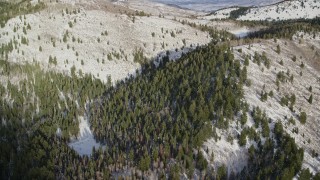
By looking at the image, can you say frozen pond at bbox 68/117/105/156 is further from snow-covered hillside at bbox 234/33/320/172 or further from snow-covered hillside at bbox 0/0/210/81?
snow-covered hillside at bbox 234/33/320/172

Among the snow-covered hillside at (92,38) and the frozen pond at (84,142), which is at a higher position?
the snow-covered hillside at (92,38)

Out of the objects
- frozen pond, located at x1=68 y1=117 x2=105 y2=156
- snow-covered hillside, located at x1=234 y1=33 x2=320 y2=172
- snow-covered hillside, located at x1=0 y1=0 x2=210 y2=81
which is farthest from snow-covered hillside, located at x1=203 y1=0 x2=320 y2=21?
frozen pond, located at x1=68 y1=117 x2=105 y2=156

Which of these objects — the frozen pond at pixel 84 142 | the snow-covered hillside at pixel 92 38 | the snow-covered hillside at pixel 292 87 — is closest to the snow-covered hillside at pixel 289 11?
the snow-covered hillside at pixel 92 38

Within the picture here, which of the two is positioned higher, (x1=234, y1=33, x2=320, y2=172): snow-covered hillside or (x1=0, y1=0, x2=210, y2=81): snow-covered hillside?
(x1=0, y1=0, x2=210, y2=81): snow-covered hillside

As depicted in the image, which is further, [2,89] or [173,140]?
[2,89]

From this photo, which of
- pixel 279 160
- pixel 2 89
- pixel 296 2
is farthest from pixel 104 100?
pixel 296 2

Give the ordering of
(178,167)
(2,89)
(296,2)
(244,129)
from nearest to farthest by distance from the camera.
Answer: (178,167), (244,129), (2,89), (296,2)

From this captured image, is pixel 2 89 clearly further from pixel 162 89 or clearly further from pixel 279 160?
pixel 279 160

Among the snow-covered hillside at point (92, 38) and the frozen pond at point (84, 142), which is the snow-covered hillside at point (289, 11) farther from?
the frozen pond at point (84, 142)

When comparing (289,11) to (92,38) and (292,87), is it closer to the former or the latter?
(292,87)

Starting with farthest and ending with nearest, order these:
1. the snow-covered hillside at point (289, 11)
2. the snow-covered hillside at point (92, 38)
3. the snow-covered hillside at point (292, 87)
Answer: the snow-covered hillside at point (289, 11) < the snow-covered hillside at point (92, 38) < the snow-covered hillside at point (292, 87)

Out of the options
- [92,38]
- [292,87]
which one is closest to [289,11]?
[292,87]
